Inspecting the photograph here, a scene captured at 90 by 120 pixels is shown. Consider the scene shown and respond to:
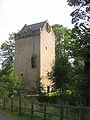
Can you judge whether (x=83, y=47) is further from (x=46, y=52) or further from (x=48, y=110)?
(x=46, y=52)

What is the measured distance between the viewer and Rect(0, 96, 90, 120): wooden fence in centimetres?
1009

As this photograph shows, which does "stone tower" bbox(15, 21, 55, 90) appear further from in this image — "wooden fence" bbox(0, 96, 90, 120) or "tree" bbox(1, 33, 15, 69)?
"wooden fence" bbox(0, 96, 90, 120)

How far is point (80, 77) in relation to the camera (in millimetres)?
11930

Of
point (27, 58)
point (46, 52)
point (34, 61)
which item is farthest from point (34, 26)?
point (34, 61)

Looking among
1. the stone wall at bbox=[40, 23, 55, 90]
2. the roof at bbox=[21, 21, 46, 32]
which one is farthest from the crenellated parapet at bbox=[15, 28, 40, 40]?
the roof at bbox=[21, 21, 46, 32]

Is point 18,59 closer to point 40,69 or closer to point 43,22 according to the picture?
point 40,69

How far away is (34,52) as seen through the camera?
4944cm

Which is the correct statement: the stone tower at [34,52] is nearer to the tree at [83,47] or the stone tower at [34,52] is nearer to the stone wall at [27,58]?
the stone wall at [27,58]

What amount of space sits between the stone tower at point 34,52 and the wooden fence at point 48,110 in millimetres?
32364

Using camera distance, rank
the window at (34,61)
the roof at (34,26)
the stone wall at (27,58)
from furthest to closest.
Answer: the roof at (34,26) < the window at (34,61) < the stone wall at (27,58)

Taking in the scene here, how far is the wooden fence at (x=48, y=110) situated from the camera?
10.1m

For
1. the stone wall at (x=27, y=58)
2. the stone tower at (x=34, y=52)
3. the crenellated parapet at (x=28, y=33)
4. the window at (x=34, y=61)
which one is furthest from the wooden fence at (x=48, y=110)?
the crenellated parapet at (x=28, y=33)

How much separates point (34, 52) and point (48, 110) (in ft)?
123

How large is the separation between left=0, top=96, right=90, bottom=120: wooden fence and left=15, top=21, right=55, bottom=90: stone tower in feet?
106
